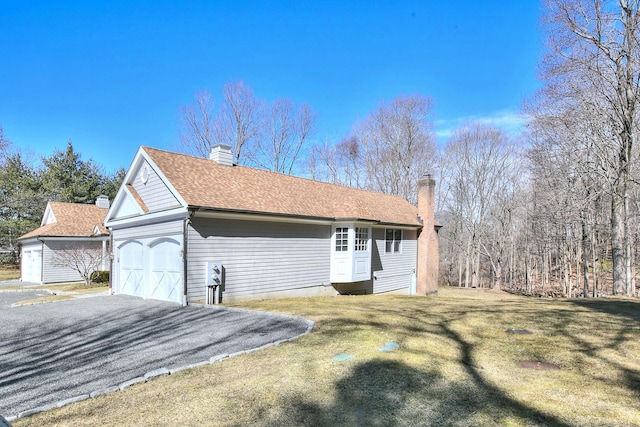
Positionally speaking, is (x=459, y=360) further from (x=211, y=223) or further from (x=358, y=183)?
(x=358, y=183)

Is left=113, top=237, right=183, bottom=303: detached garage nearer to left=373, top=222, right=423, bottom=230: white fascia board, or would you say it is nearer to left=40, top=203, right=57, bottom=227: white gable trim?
left=373, top=222, right=423, bottom=230: white fascia board

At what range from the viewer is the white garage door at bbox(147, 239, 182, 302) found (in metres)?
12.0

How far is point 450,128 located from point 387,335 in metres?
33.6

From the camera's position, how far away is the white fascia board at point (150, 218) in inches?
467

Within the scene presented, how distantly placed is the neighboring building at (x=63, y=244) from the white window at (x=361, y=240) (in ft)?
50.5

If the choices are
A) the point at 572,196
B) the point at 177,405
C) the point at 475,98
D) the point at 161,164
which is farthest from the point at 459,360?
the point at 475,98

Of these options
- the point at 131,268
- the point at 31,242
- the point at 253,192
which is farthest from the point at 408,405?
the point at 31,242

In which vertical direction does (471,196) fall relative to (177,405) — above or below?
above

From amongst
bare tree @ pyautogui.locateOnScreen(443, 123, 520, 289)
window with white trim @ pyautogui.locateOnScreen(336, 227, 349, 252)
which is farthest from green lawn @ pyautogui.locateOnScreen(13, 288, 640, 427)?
bare tree @ pyautogui.locateOnScreen(443, 123, 520, 289)

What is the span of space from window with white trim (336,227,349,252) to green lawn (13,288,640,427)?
30.1ft

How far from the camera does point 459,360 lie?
573 centimetres

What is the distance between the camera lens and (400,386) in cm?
457

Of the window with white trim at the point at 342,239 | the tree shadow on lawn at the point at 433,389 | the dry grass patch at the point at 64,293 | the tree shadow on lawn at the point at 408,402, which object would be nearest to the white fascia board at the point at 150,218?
the dry grass patch at the point at 64,293

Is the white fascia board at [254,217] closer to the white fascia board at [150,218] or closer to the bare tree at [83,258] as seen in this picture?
the white fascia board at [150,218]
